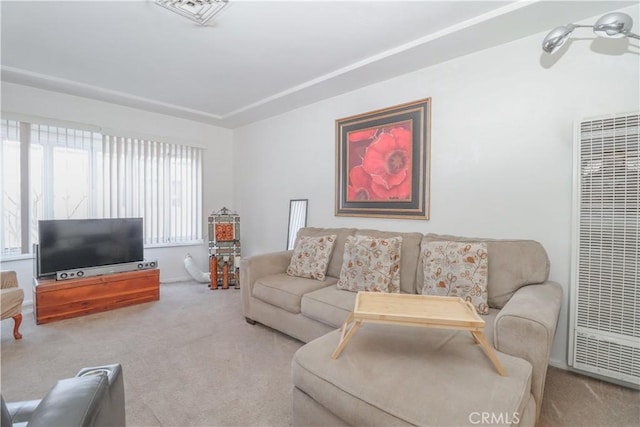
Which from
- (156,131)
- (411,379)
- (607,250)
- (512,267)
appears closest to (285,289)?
(411,379)

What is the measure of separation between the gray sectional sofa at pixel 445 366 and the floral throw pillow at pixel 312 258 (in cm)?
66

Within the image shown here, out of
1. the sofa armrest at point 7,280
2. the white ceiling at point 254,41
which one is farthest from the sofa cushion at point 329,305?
the sofa armrest at point 7,280

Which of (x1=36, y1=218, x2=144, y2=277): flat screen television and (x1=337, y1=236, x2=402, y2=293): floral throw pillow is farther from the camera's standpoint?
(x1=36, y1=218, x2=144, y2=277): flat screen television

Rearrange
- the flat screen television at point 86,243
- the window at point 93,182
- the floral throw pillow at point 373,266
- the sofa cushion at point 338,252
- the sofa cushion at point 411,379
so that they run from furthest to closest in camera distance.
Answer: the window at point 93,182, the flat screen television at point 86,243, the sofa cushion at point 338,252, the floral throw pillow at point 373,266, the sofa cushion at point 411,379

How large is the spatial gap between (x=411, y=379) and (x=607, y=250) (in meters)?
1.60

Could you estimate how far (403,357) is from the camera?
1.35 meters

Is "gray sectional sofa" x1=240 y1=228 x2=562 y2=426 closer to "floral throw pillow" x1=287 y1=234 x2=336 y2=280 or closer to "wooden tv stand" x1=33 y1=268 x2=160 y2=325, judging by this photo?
"floral throw pillow" x1=287 y1=234 x2=336 y2=280

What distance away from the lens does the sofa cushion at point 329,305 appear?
6.87ft

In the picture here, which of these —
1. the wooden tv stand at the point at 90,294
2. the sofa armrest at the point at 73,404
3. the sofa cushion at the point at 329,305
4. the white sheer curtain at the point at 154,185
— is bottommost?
the wooden tv stand at the point at 90,294

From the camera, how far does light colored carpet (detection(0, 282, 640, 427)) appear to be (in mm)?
1628

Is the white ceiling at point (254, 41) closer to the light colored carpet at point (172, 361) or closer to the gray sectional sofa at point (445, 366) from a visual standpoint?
the gray sectional sofa at point (445, 366)

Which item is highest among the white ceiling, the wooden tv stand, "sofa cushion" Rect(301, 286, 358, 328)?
the white ceiling

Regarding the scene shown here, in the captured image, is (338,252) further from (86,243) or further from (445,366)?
(86,243)

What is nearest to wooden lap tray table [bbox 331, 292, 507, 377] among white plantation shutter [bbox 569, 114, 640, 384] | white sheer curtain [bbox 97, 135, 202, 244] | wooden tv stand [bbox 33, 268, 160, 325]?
white plantation shutter [bbox 569, 114, 640, 384]
